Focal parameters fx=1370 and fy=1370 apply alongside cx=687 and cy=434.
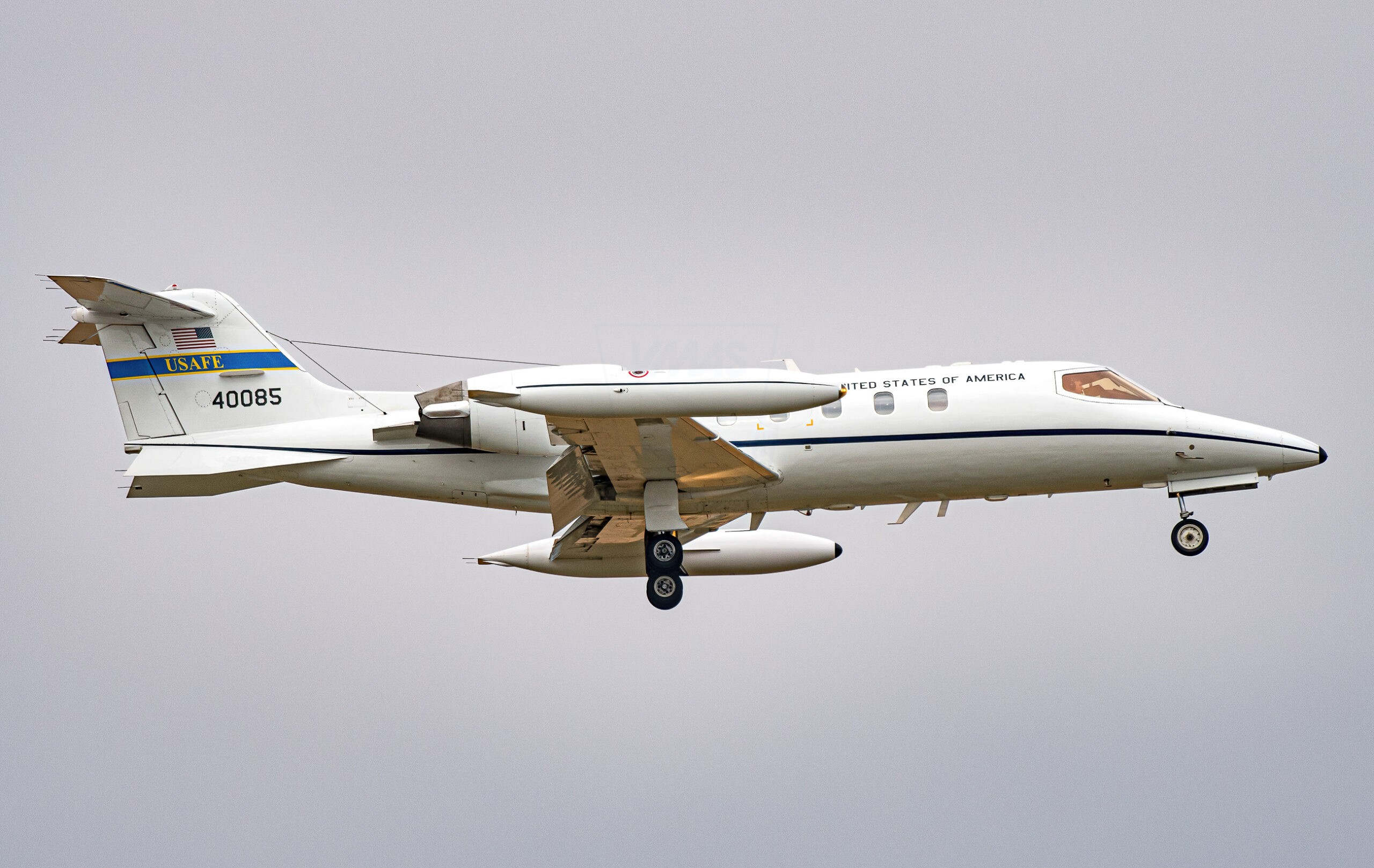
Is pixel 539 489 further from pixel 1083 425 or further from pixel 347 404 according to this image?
pixel 1083 425

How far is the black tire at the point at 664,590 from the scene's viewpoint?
64.8 feet

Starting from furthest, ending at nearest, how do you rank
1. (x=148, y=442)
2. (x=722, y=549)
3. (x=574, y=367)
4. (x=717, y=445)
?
1. (x=722, y=549)
2. (x=148, y=442)
3. (x=717, y=445)
4. (x=574, y=367)

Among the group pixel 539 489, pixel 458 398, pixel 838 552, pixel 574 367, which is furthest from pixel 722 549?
pixel 574 367

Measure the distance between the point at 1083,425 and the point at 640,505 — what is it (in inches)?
264

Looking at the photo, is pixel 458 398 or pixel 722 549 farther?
pixel 722 549

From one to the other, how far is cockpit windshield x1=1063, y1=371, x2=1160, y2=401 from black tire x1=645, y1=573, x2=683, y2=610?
21.3ft

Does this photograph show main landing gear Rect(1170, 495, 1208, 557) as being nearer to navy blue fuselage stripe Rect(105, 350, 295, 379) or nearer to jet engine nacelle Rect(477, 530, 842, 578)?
jet engine nacelle Rect(477, 530, 842, 578)

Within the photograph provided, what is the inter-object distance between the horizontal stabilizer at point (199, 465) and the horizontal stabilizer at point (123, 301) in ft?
6.71

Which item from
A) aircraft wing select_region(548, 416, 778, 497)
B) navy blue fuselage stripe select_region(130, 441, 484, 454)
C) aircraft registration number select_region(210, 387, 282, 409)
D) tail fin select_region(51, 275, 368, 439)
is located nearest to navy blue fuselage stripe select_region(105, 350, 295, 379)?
tail fin select_region(51, 275, 368, 439)

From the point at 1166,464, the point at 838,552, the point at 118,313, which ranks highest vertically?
the point at 118,313

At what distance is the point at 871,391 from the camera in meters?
20.1

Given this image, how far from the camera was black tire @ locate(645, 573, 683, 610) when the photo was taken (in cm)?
1975

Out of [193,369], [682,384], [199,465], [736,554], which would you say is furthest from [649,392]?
[193,369]

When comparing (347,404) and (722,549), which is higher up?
(347,404)
